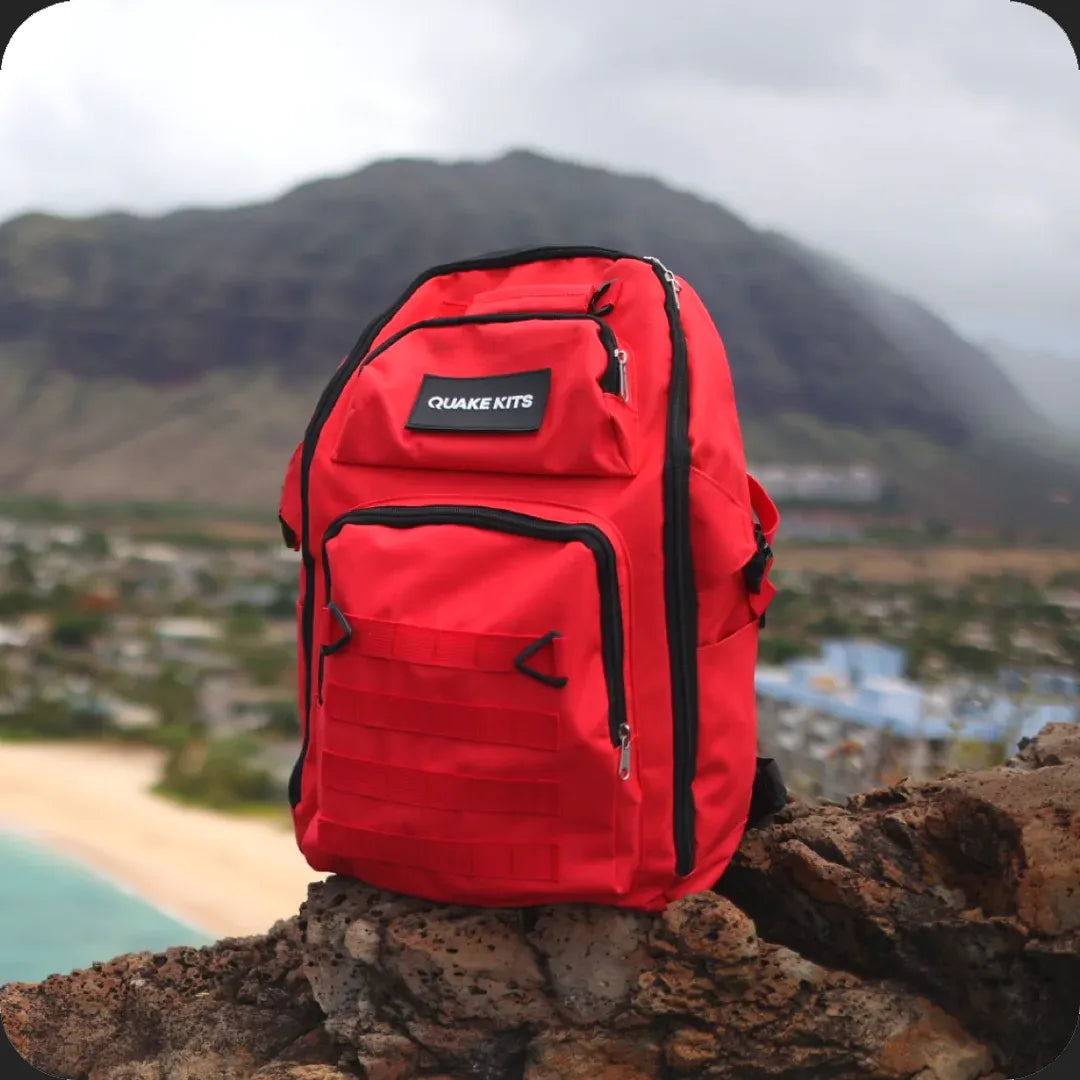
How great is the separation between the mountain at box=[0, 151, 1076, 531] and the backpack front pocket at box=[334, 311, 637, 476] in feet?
5.30

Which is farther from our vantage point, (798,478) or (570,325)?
(798,478)

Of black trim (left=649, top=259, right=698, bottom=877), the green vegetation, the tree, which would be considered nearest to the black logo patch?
black trim (left=649, top=259, right=698, bottom=877)

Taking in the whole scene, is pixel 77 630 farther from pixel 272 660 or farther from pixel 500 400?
pixel 500 400

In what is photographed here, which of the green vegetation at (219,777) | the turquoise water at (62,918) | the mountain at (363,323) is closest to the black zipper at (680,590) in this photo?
the turquoise water at (62,918)

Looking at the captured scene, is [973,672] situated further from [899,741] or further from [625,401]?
[625,401]

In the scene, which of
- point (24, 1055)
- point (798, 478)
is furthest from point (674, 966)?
point (798, 478)

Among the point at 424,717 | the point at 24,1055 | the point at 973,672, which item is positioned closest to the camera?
the point at 424,717

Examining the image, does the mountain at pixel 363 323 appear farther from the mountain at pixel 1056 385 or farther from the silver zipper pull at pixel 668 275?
the silver zipper pull at pixel 668 275

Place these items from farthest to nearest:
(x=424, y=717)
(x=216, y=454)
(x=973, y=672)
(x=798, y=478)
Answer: (x=216, y=454), (x=798, y=478), (x=973, y=672), (x=424, y=717)

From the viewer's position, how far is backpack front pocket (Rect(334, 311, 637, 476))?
3.26ft

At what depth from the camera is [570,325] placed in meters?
1.04

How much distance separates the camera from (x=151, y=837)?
6.50ft

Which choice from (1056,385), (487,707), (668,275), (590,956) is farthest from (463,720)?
(1056,385)

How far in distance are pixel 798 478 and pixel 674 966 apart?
2368 mm
